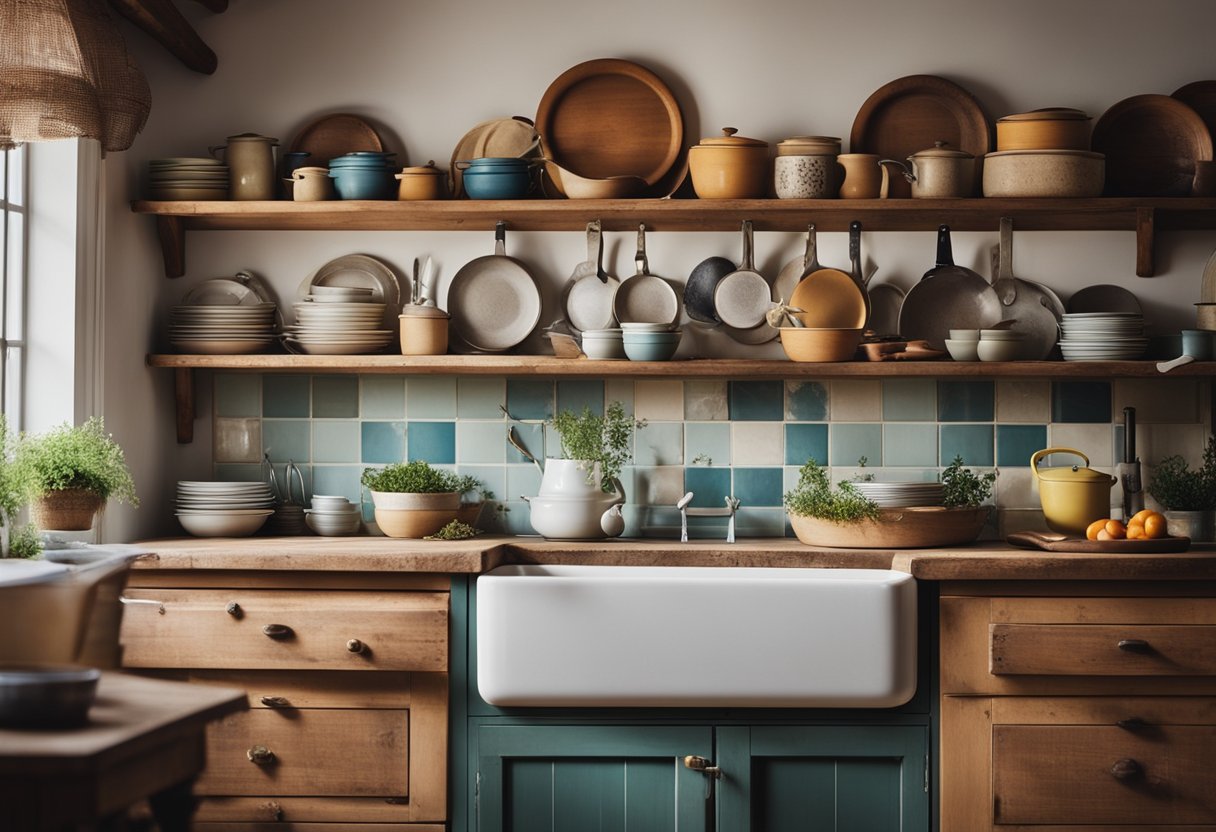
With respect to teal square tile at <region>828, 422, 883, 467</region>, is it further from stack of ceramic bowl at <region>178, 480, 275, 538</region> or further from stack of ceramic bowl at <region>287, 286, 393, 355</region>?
stack of ceramic bowl at <region>178, 480, 275, 538</region>

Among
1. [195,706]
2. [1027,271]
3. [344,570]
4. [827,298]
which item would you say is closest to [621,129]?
[827,298]

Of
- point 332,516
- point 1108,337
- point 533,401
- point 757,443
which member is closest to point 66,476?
point 332,516

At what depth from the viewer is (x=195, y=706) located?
1441 millimetres

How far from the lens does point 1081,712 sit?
2.73 m

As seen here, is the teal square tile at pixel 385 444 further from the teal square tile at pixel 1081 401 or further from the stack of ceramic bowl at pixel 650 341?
the teal square tile at pixel 1081 401

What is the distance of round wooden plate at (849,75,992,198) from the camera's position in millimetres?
3385

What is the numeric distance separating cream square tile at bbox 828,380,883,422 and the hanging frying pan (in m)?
0.18

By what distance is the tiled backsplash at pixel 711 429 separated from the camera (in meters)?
3.43

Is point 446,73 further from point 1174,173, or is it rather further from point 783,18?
point 1174,173

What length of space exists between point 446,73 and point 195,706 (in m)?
2.46

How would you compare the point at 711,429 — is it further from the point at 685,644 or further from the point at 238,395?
the point at 238,395

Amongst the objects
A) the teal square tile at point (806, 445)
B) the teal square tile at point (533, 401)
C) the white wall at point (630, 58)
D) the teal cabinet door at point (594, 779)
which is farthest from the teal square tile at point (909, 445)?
the teal cabinet door at point (594, 779)

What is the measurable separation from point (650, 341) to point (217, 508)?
1262mm

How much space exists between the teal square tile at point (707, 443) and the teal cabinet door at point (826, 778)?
0.92 meters
